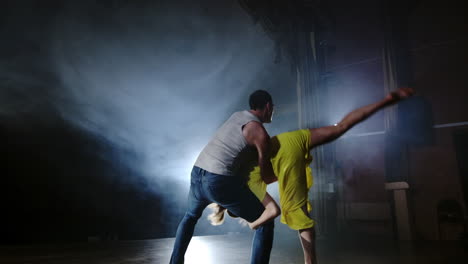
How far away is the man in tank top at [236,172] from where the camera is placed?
1628 millimetres

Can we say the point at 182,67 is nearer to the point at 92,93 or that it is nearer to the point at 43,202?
the point at 92,93

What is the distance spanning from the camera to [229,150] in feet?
5.51

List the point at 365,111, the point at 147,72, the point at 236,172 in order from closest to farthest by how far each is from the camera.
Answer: the point at 365,111 < the point at 236,172 < the point at 147,72

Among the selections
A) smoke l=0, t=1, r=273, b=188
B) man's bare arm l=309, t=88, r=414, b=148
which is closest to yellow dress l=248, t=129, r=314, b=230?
man's bare arm l=309, t=88, r=414, b=148

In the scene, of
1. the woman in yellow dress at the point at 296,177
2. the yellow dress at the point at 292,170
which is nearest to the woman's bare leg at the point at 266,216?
the woman in yellow dress at the point at 296,177

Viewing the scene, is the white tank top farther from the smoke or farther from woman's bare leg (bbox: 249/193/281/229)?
the smoke

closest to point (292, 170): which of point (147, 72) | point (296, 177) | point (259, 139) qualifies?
point (296, 177)

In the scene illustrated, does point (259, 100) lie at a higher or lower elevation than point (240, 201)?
higher

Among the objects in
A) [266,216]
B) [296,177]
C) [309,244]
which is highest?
[296,177]

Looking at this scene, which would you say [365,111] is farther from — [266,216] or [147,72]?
[147,72]

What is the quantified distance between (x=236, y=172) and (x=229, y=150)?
0.53 ft

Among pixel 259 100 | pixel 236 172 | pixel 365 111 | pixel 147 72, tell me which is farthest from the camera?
pixel 147 72

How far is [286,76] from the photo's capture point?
7.62 metres

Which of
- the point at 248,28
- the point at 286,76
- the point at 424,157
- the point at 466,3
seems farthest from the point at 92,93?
the point at 466,3
